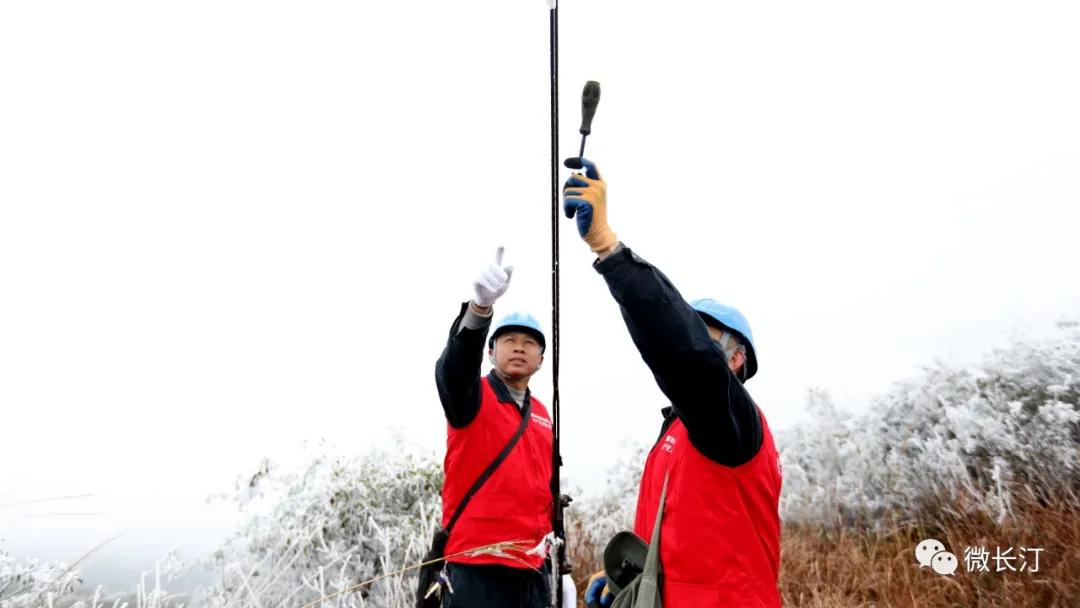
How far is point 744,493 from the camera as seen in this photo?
75.9 inches

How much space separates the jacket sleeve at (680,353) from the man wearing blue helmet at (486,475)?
99 cm

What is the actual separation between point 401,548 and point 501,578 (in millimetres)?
1969

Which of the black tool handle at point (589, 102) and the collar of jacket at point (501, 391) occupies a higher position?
the black tool handle at point (589, 102)

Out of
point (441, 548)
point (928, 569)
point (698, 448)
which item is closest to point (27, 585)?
point (441, 548)

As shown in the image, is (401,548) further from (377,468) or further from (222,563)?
(222,563)

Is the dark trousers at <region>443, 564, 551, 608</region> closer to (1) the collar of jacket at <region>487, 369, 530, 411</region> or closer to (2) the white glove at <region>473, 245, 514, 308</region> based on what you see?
(1) the collar of jacket at <region>487, 369, 530, 411</region>

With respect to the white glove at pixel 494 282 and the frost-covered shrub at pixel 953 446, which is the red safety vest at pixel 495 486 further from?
the frost-covered shrub at pixel 953 446

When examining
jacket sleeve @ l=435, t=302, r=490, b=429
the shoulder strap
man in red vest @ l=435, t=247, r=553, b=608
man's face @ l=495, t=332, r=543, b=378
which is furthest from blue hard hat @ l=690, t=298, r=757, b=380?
man's face @ l=495, t=332, r=543, b=378

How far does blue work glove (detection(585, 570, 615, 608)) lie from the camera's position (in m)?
2.31

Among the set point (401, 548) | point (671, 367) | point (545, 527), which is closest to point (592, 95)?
point (671, 367)

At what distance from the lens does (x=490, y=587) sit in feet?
9.68

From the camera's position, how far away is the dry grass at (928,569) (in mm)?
3633

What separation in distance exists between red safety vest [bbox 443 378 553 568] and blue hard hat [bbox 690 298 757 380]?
119cm

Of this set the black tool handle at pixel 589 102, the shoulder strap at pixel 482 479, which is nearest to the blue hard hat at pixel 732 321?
the black tool handle at pixel 589 102
